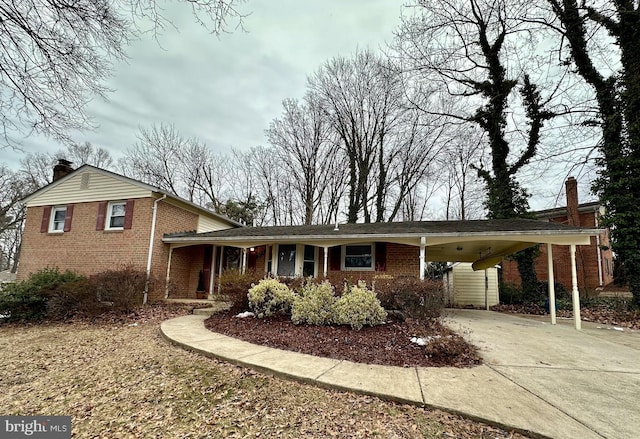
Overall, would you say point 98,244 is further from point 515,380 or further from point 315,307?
point 515,380

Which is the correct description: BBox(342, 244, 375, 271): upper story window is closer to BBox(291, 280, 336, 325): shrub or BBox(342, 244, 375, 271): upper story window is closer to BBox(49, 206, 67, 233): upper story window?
BBox(291, 280, 336, 325): shrub

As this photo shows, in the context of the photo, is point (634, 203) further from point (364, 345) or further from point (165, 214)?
point (165, 214)

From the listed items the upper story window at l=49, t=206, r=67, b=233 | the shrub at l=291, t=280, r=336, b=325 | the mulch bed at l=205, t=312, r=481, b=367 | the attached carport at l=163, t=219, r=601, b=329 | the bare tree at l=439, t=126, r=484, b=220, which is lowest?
the mulch bed at l=205, t=312, r=481, b=367

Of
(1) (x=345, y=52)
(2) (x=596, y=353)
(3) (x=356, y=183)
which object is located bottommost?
(2) (x=596, y=353)

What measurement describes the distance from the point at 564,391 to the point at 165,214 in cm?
1270

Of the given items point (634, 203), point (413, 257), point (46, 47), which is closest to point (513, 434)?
point (46, 47)

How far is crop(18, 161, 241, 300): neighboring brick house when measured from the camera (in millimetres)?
11867

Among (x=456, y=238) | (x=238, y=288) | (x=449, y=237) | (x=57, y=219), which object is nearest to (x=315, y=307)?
(x=238, y=288)

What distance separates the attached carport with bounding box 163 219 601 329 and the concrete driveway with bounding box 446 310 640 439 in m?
2.07

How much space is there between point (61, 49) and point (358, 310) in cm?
641

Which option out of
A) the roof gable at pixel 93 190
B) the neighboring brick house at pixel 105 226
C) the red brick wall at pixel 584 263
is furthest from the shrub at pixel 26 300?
the red brick wall at pixel 584 263

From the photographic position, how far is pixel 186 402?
3.46 meters

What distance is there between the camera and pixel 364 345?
5.47 metres

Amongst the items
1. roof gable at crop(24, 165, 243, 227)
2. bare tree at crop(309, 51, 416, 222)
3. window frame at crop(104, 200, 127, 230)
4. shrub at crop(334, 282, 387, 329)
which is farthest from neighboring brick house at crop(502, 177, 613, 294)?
window frame at crop(104, 200, 127, 230)
